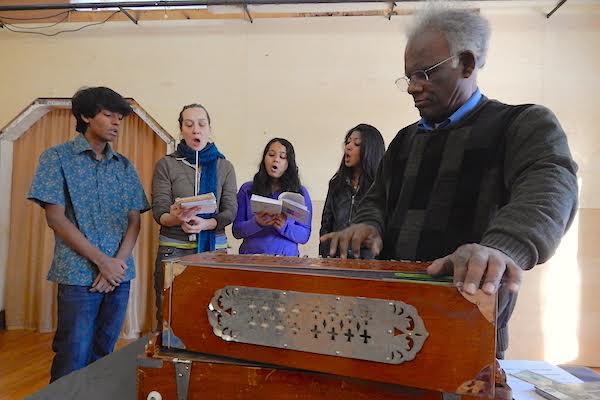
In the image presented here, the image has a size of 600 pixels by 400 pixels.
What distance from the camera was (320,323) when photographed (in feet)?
2.39

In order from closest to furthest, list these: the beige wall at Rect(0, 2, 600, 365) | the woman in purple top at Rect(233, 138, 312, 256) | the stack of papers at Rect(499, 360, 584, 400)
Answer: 1. the stack of papers at Rect(499, 360, 584, 400)
2. the woman in purple top at Rect(233, 138, 312, 256)
3. the beige wall at Rect(0, 2, 600, 365)

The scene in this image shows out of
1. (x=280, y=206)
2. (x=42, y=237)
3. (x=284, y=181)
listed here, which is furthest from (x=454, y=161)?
(x=42, y=237)

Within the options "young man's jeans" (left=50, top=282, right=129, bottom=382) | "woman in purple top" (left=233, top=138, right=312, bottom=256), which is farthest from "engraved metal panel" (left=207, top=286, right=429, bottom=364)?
"woman in purple top" (left=233, top=138, right=312, bottom=256)

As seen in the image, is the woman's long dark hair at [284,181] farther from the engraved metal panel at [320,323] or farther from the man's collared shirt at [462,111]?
the engraved metal panel at [320,323]

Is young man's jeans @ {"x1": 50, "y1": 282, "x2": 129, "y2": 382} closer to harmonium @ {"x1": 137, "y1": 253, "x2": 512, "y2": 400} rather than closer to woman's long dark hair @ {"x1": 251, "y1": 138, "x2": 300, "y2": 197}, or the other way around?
woman's long dark hair @ {"x1": 251, "y1": 138, "x2": 300, "y2": 197}

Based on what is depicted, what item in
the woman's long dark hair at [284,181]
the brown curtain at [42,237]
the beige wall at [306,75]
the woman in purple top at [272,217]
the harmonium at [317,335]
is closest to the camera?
the harmonium at [317,335]

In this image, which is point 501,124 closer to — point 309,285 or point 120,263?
point 309,285

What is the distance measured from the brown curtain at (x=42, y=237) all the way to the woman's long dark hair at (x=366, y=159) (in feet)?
7.82

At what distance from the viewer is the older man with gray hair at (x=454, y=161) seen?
92 centimetres

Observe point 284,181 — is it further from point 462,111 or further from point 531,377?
point 531,377

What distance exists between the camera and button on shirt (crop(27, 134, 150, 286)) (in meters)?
2.03

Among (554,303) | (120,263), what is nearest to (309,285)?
(120,263)

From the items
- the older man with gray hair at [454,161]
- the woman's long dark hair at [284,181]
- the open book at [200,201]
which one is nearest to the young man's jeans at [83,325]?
the open book at [200,201]

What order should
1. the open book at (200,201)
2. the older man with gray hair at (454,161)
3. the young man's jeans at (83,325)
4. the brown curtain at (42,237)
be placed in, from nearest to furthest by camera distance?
the older man with gray hair at (454,161) → the young man's jeans at (83,325) → the open book at (200,201) → the brown curtain at (42,237)
